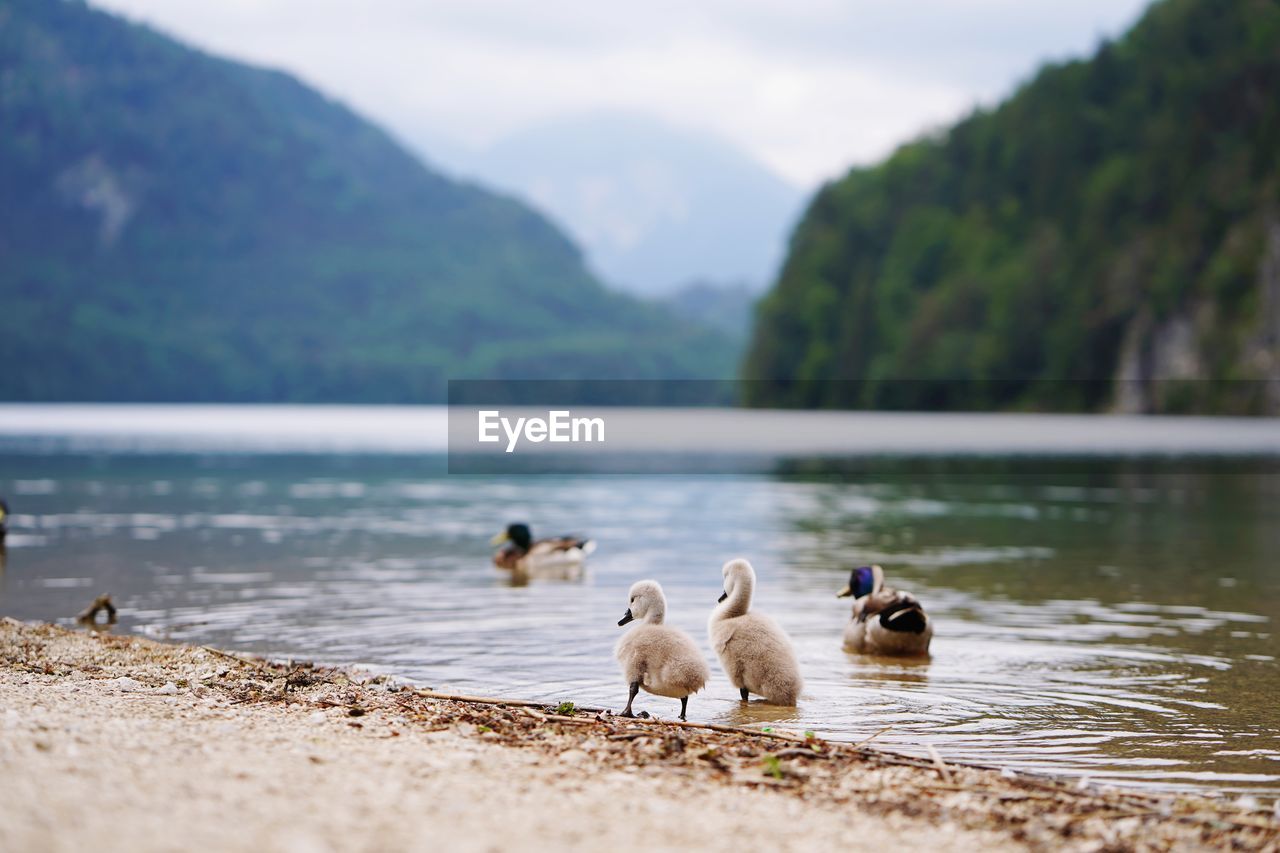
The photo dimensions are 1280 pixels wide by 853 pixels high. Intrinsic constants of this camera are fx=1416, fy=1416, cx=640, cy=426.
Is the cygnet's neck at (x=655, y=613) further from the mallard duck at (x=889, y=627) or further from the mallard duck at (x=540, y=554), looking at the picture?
the mallard duck at (x=540, y=554)

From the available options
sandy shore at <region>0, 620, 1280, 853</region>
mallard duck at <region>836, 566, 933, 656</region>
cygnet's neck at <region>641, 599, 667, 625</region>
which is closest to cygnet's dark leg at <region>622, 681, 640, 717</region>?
sandy shore at <region>0, 620, 1280, 853</region>

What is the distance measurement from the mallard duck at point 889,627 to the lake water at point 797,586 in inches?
10.5

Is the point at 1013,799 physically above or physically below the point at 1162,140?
below

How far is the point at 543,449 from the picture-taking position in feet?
287

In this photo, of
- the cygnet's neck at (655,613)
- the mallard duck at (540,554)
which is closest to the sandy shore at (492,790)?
the cygnet's neck at (655,613)

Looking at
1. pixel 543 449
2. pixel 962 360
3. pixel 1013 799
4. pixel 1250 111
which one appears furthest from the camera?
pixel 962 360

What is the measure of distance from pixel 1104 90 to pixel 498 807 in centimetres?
15159

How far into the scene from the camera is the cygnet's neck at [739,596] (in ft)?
40.2

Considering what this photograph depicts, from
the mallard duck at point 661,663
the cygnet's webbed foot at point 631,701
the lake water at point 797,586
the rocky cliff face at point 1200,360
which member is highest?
the rocky cliff face at point 1200,360

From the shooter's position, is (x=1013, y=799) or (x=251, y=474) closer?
(x=1013, y=799)

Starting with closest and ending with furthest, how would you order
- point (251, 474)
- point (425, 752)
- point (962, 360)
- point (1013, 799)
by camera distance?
1. point (1013, 799)
2. point (425, 752)
3. point (251, 474)
4. point (962, 360)

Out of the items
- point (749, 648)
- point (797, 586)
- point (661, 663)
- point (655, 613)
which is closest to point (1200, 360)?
point (797, 586)

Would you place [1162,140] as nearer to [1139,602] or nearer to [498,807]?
[1139,602]

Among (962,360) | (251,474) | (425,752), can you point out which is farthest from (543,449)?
(425,752)
